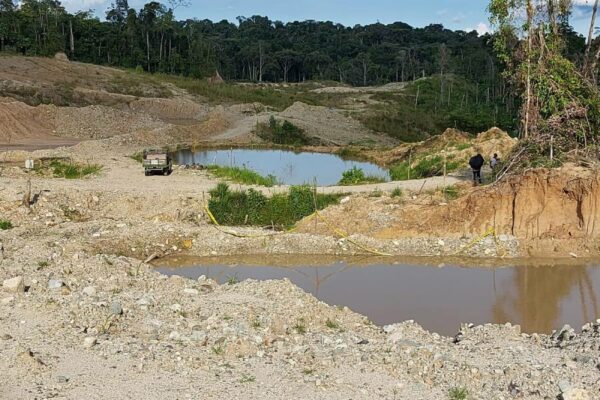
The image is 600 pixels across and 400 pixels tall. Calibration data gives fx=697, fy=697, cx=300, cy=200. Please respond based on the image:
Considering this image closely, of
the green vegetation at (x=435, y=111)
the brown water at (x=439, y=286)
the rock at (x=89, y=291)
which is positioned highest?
the green vegetation at (x=435, y=111)

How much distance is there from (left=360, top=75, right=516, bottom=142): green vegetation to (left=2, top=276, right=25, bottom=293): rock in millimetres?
44772

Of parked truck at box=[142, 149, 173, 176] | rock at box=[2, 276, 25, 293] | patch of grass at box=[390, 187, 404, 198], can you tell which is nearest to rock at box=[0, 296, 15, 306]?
rock at box=[2, 276, 25, 293]

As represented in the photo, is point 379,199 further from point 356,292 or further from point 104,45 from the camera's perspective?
point 104,45

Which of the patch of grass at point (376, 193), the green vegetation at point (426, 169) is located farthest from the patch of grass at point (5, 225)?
the green vegetation at point (426, 169)

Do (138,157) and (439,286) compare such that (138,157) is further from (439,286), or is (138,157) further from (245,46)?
(245,46)

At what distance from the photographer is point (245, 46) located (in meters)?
121

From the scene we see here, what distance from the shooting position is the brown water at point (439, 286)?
623 inches

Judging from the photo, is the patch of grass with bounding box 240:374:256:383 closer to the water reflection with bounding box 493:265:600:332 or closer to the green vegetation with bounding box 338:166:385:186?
the water reflection with bounding box 493:265:600:332

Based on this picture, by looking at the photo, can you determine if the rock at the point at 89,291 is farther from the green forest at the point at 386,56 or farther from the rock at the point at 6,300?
the green forest at the point at 386,56

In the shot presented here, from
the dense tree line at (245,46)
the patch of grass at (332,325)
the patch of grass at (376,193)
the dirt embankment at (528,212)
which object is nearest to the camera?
the patch of grass at (332,325)

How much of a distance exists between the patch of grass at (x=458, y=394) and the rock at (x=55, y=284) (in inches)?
333

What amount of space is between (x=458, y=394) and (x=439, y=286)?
7839mm

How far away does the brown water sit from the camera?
51.9 feet

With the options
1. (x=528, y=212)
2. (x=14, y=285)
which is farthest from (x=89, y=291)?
(x=528, y=212)
